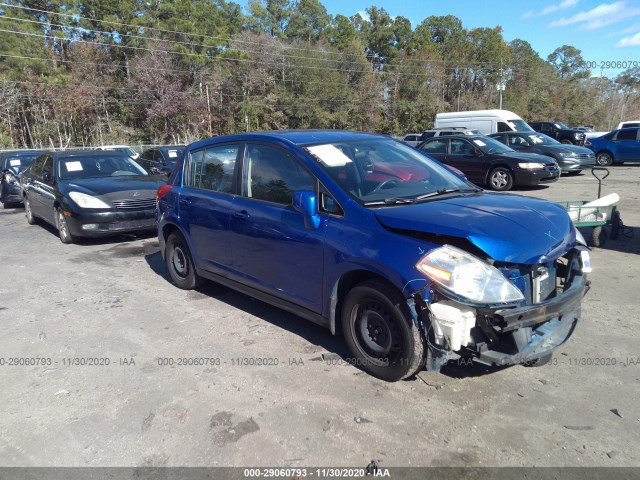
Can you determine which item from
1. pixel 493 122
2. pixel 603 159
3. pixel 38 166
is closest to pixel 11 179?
pixel 38 166

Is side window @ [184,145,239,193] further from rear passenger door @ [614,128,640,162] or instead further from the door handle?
rear passenger door @ [614,128,640,162]

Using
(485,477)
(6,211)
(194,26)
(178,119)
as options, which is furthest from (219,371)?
(194,26)

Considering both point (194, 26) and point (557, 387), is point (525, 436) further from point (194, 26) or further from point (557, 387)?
point (194, 26)

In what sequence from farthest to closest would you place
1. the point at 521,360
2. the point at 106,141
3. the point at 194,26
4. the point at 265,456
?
1. the point at 194,26
2. the point at 106,141
3. the point at 521,360
4. the point at 265,456

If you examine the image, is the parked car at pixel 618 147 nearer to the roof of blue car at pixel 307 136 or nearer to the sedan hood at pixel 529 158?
the sedan hood at pixel 529 158

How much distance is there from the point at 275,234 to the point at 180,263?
7.37 feet

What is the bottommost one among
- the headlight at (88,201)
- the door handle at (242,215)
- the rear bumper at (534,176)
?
the rear bumper at (534,176)

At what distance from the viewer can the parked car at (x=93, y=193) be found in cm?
811

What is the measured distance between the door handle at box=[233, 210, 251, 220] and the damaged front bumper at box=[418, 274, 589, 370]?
1972 mm

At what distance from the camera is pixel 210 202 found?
494 centimetres

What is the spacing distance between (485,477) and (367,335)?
1.29 metres

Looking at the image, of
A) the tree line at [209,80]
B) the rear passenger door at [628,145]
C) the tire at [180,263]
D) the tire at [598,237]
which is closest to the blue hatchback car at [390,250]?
the tire at [180,263]

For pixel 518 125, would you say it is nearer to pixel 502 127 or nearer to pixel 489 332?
pixel 502 127

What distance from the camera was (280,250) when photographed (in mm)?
4078
